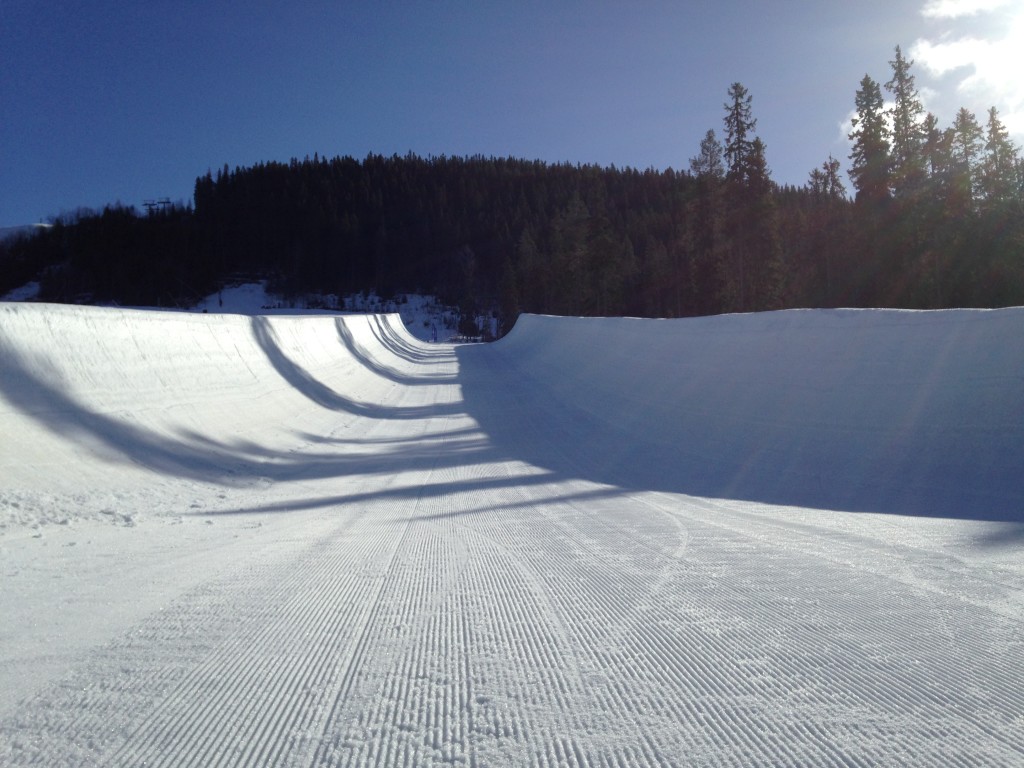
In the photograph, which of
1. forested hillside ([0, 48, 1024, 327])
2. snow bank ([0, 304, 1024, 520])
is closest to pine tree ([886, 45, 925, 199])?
forested hillside ([0, 48, 1024, 327])

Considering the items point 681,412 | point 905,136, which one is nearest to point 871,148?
point 905,136

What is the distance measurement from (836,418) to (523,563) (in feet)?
21.6

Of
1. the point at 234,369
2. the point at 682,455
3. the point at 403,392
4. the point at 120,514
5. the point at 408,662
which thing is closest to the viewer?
the point at 408,662

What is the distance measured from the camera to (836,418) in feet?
31.9

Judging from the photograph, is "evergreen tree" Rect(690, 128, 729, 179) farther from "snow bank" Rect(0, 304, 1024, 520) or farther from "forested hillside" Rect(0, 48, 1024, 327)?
"snow bank" Rect(0, 304, 1024, 520)

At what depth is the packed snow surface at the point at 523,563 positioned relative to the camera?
7.88 feet

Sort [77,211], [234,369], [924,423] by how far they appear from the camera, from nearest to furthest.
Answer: [924,423] < [234,369] < [77,211]

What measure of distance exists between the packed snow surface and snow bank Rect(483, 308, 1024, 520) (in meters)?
0.05

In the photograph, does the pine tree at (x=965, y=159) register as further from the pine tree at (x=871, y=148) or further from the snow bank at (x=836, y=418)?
the snow bank at (x=836, y=418)

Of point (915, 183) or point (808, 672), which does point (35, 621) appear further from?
point (915, 183)

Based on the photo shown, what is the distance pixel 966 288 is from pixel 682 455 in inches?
1239

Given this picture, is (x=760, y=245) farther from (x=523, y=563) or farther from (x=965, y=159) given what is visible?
(x=523, y=563)

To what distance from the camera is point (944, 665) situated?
2799 mm

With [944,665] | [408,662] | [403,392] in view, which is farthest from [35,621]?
[403,392]
